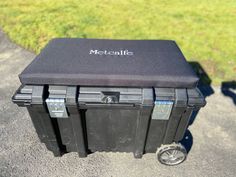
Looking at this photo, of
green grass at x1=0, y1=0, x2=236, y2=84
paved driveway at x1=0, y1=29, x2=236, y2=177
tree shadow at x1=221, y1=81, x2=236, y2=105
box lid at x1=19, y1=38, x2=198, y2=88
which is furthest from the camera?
green grass at x1=0, y1=0, x2=236, y2=84

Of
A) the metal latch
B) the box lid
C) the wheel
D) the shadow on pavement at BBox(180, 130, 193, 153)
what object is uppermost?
the box lid

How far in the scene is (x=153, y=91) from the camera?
7.32 ft

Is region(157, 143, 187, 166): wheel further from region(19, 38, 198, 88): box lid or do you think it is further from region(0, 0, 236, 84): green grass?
region(0, 0, 236, 84): green grass

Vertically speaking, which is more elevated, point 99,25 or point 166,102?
point 166,102

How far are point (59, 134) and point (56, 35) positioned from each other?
479 centimetres

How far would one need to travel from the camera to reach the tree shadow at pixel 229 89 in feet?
14.6

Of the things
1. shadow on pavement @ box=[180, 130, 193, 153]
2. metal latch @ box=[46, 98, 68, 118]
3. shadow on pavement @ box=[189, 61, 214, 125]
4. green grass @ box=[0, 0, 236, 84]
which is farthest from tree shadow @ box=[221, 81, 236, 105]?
metal latch @ box=[46, 98, 68, 118]

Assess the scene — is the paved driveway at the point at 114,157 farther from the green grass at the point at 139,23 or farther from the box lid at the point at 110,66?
the green grass at the point at 139,23

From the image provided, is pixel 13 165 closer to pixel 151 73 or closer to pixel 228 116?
pixel 151 73

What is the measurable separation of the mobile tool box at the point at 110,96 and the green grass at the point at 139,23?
116 inches

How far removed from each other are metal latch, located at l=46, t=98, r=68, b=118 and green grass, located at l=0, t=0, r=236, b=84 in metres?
4.03

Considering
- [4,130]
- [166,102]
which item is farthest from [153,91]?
[4,130]

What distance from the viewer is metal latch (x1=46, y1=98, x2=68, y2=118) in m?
2.19

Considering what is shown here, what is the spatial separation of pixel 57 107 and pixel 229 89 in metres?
4.21
